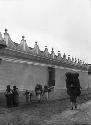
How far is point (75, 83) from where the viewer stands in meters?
15.0

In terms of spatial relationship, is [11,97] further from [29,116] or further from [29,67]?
[29,116]

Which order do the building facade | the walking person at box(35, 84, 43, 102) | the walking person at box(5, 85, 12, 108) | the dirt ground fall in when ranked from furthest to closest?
the walking person at box(35, 84, 43, 102) → the building facade → the walking person at box(5, 85, 12, 108) → the dirt ground

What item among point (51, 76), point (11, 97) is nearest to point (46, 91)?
point (51, 76)

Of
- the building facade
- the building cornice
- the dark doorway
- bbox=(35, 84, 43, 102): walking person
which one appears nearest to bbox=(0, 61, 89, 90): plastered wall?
the building facade

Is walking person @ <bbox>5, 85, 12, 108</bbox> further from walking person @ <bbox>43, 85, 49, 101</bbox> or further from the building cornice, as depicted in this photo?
walking person @ <bbox>43, 85, 49, 101</bbox>

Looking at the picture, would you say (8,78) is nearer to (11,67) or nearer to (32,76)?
(11,67)

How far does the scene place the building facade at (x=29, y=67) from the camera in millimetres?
19441

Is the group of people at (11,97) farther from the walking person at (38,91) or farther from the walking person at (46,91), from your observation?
the walking person at (46,91)

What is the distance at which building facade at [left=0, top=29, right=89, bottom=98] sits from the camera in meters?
19.4

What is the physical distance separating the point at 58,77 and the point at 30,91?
23.1 feet

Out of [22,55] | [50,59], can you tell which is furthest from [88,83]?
[22,55]

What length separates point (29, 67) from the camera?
889 inches

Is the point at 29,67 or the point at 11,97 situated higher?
the point at 29,67

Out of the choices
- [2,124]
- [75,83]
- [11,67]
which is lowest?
[2,124]
